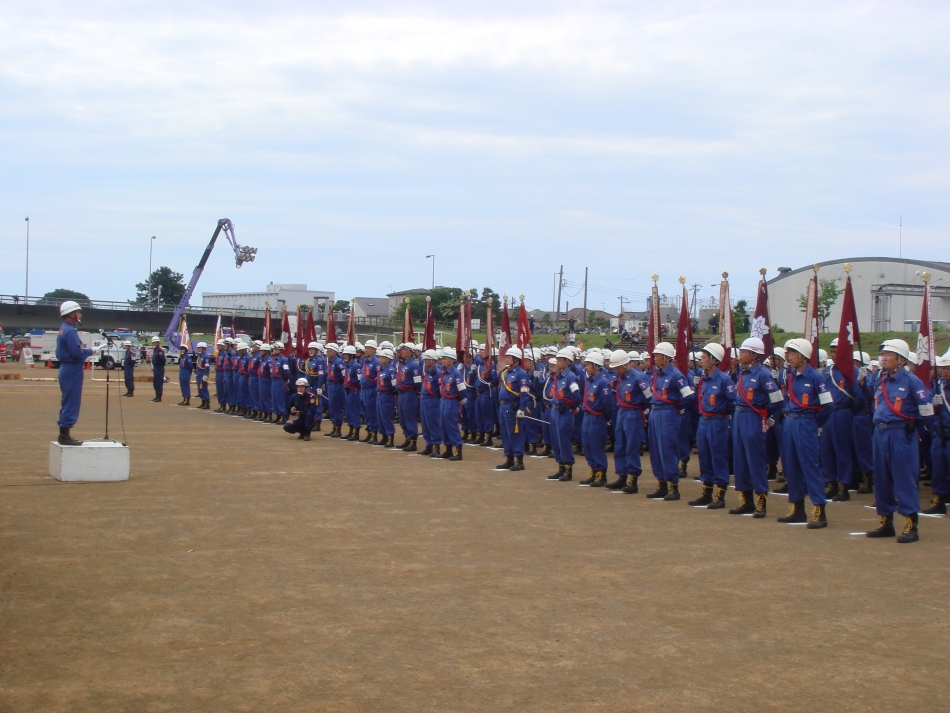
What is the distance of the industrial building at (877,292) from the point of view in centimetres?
3809

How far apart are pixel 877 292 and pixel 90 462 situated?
32.7 m

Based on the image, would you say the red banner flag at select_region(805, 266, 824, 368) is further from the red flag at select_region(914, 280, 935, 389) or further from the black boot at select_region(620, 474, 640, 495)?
the black boot at select_region(620, 474, 640, 495)

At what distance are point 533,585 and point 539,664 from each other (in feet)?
6.23

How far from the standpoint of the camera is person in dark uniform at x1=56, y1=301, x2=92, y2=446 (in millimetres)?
12547

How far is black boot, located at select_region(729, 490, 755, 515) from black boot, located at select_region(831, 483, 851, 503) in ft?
7.00

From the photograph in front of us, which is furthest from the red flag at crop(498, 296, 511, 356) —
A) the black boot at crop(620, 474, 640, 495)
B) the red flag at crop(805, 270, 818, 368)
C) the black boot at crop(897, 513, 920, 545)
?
the black boot at crop(897, 513, 920, 545)

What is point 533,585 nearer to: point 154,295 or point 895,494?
point 895,494

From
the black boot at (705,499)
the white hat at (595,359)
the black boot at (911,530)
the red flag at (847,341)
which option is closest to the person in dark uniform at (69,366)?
the white hat at (595,359)

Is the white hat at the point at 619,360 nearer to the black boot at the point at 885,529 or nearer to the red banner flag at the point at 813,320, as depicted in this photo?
the red banner flag at the point at 813,320

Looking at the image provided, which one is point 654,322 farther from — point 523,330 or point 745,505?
point 745,505

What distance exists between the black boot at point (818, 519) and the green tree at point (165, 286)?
321ft

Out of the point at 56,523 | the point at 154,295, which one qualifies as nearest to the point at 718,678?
the point at 56,523

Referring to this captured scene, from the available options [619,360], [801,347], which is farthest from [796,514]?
[619,360]

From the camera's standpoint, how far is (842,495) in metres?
13.3
